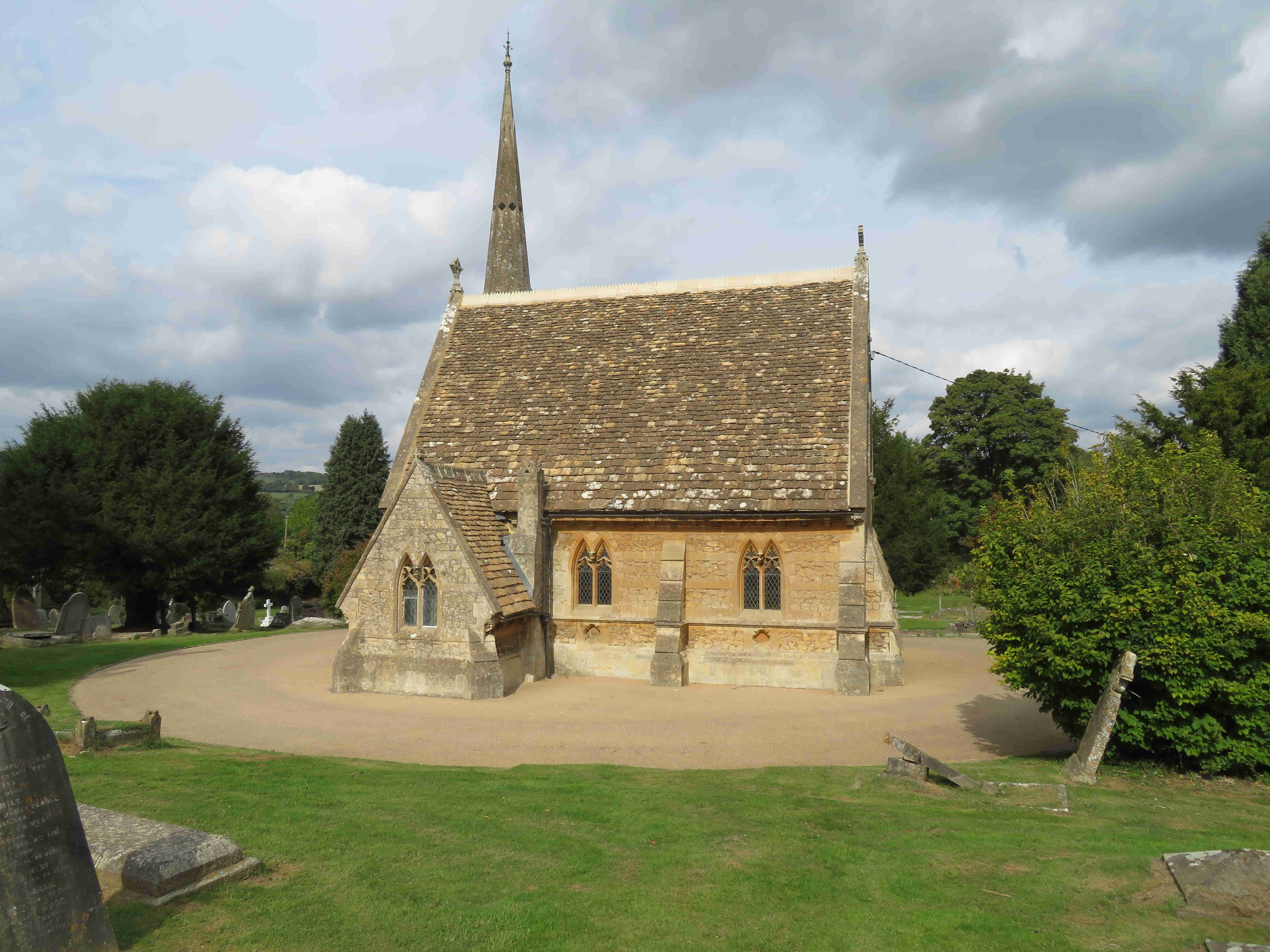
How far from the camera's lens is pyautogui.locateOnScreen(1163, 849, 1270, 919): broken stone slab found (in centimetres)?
570

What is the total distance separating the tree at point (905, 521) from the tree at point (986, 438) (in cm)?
649

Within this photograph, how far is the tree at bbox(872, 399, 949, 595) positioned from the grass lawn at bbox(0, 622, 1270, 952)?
2739 centimetres

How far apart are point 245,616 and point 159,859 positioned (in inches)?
1132

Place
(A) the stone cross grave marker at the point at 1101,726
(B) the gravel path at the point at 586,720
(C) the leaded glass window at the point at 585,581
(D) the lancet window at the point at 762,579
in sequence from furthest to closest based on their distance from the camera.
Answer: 1. (C) the leaded glass window at the point at 585,581
2. (D) the lancet window at the point at 762,579
3. (B) the gravel path at the point at 586,720
4. (A) the stone cross grave marker at the point at 1101,726

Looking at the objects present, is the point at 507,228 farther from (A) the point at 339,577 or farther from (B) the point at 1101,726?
(B) the point at 1101,726

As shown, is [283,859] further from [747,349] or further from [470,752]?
[747,349]

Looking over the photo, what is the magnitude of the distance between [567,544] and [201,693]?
8954 millimetres

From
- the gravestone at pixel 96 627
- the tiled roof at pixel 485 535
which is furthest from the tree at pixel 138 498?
the tiled roof at pixel 485 535

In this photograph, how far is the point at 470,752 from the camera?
12.5 m

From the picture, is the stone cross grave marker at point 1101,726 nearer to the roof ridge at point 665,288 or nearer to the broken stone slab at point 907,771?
the broken stone slab at point 907,771

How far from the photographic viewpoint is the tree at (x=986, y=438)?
45.9m

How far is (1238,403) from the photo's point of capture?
899 inches

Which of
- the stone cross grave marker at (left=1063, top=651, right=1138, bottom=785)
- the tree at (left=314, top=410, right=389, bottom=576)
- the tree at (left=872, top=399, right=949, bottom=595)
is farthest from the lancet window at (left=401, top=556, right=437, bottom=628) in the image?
the tree at (left=314, top=410, right=389, bottom=576)

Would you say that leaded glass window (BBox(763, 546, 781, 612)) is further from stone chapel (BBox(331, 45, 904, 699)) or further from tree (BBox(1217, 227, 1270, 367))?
tree (BBox(1217, 227, 1270, 367))
